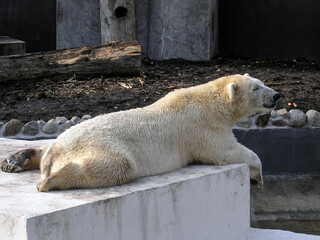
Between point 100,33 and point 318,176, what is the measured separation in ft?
14.8

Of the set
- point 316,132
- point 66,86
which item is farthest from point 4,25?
point 316,132

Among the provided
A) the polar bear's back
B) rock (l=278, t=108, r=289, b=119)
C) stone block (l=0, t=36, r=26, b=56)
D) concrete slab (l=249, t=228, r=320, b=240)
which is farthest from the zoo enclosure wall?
the polar bear's back

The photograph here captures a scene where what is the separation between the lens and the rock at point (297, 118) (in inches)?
267

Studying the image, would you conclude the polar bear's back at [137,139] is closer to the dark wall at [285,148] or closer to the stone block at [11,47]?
the dark wall at [285,148]

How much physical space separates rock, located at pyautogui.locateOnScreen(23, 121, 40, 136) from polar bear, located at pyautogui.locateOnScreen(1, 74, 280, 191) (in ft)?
7.70

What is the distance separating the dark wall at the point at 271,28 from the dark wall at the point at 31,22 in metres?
3.12

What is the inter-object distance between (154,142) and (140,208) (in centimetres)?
59

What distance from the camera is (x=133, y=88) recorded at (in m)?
7.62

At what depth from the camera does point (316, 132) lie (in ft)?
22.4

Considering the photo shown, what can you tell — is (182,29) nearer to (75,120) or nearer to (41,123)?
(75,120)

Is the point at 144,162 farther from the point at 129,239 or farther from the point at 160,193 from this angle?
the point at 129,239

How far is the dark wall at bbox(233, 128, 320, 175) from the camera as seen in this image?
22.3ft

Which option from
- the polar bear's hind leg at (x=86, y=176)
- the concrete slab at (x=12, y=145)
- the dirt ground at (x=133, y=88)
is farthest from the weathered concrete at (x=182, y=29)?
the polar bear's hind leg at (x=86, y=176)

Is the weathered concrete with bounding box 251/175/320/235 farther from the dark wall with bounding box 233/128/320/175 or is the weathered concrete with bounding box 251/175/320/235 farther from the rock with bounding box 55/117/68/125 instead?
the rock with bounding box 55/117/68/125
